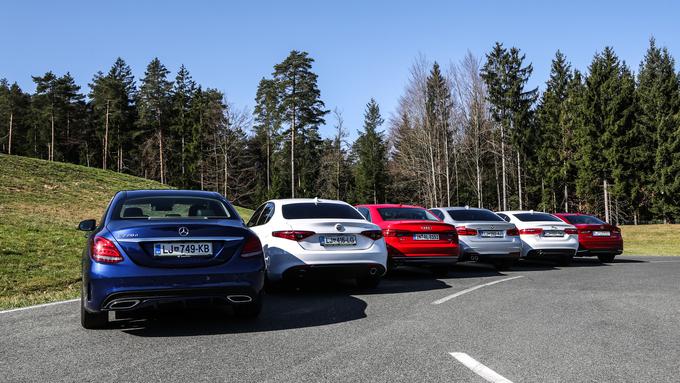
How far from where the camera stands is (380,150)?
74000mm

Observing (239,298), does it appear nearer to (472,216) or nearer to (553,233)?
(472,216)

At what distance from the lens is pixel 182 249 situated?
5.70 metres

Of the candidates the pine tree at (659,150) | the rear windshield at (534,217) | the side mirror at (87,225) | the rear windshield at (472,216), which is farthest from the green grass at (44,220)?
the pine tree at (659,150)

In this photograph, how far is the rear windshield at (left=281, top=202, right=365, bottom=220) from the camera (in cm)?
905

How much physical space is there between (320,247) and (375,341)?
124 inches

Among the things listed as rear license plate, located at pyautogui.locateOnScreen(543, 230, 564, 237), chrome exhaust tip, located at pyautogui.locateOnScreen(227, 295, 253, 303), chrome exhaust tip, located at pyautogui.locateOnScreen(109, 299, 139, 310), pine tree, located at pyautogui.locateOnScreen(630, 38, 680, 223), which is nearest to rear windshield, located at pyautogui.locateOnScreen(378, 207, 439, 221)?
rear license plate, located at pyautogui.locateOnScreen(543, 230, 564, 237)

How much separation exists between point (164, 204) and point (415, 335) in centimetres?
343

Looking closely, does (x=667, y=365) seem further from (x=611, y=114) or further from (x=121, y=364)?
(x=611, y=114)

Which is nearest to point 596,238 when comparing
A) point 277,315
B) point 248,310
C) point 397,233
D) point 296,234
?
point 397,233

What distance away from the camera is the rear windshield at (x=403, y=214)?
11.5 m

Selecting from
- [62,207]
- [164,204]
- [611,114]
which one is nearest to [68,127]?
[62,207]

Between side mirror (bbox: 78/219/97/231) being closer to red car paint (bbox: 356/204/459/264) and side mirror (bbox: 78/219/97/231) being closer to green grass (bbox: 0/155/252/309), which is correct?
green grass (bbox: 0/155/252/309)

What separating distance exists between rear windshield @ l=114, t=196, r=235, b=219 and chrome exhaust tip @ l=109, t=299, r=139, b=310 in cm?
120

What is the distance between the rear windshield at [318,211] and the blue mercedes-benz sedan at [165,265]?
2.84 m
